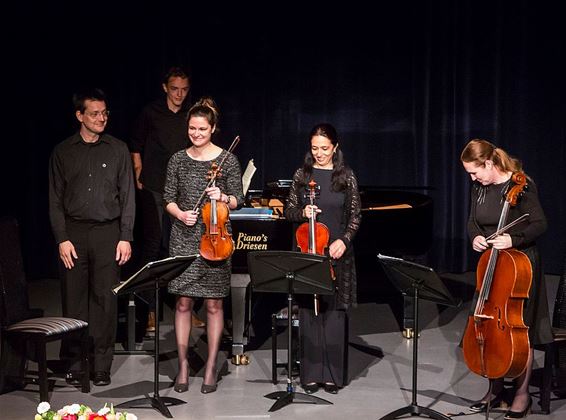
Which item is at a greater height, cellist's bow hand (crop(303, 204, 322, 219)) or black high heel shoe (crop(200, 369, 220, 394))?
cellist's bow hand (crop(303, 204, 322, 219))

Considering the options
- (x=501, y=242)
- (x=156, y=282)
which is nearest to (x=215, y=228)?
(x=156, y=282)

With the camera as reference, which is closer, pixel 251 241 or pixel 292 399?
pixel 292 399

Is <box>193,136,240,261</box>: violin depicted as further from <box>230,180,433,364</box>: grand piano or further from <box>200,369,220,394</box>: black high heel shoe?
<box>200,369,220,394</box>: black high heel shoe

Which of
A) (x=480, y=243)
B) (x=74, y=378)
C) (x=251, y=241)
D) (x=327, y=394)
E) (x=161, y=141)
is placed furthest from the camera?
(x=161, y=141)

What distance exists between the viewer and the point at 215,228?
576cm

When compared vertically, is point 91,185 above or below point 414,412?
above

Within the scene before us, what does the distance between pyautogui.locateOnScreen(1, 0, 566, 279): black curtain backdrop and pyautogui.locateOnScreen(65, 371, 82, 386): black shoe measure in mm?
3568

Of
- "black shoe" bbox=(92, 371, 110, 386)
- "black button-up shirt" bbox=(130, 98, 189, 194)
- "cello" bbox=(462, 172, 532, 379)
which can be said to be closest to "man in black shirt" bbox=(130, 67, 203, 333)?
"black button-up shirt" bbox=(130, 98, 189, 194)

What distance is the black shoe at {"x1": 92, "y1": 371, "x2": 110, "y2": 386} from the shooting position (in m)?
6.25

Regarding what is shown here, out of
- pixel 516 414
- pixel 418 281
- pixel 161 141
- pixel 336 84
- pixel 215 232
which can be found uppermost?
pixel 336 84

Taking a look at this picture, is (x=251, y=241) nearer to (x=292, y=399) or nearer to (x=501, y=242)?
(x=292, y=399)

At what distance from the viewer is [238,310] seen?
659 cm

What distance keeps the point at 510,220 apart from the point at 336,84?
15.5ft

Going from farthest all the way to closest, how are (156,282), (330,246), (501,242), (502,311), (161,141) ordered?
(161,141), (330,246), (156,282), (501,242), (502,311)
